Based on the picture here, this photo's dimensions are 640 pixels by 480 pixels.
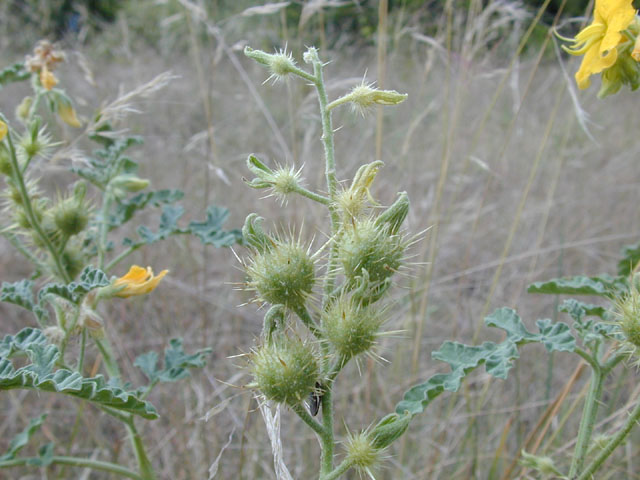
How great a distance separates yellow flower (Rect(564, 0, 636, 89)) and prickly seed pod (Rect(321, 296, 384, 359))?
2.50 feet

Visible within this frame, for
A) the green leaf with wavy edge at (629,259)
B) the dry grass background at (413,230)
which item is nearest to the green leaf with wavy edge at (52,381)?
the dry grass background at (413,230)

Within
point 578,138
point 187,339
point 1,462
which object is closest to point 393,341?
point 187,339

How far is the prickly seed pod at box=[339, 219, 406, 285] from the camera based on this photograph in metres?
0.91

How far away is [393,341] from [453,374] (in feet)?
4.79

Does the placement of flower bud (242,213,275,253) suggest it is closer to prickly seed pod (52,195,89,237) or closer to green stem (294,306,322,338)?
green stem (294,306,322,338)

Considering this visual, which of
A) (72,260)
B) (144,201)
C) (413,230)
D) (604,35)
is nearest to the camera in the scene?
(604,35)

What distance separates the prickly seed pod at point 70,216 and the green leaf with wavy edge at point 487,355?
0.90 m

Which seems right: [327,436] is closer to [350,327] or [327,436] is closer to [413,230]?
[350,327]

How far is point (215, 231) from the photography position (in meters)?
1.57

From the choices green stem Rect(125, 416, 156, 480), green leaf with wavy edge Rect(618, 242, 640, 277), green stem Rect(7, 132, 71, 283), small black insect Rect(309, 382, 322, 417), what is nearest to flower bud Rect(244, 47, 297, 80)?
small black insect Rect(309, 382, 322, 417)

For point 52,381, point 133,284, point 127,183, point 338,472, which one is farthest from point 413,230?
point 52,381

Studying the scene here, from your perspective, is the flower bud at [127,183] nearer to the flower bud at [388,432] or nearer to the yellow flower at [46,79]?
the yellow flower at [46,79]

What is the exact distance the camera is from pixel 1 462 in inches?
49.5

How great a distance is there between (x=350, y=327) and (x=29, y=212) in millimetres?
874
